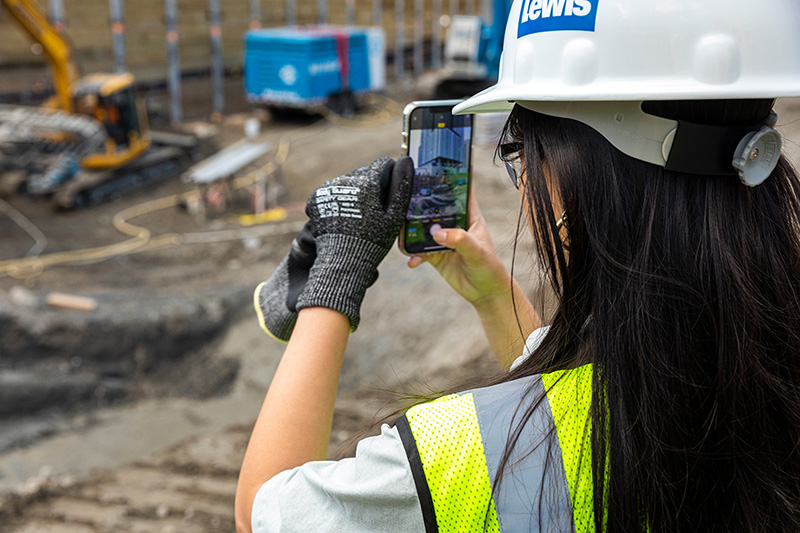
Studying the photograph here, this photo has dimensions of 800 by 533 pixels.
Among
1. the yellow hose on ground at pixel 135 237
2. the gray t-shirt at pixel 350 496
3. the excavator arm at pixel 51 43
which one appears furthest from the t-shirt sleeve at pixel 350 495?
the excavator arm at pixel 51 43

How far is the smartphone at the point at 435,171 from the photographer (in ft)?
5.37

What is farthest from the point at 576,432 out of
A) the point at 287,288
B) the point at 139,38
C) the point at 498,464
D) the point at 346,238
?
the point at 139,38

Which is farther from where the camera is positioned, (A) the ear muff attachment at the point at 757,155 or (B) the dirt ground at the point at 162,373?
(B) the dirt ground at the point at 162,373

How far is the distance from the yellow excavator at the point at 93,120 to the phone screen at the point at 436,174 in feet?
29.4

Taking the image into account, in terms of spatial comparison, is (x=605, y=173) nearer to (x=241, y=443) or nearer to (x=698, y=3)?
(x=698, y=3)

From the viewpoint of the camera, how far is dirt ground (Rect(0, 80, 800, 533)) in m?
4.26

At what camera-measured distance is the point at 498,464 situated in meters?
0.93

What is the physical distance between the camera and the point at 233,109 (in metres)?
16.0

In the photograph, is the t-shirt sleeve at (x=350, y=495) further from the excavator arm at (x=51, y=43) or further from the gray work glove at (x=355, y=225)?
the excavator arm at (x=51, y=43)

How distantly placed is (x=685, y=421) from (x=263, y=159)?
36.8 ft

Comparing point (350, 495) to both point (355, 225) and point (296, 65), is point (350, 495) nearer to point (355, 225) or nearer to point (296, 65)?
point (355, 225)

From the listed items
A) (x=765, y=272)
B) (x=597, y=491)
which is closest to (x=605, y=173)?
(x=765, y=272)

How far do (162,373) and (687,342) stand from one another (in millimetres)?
5630

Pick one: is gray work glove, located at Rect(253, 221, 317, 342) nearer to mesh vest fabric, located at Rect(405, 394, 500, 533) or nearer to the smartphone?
the smartphone
